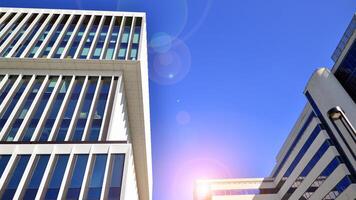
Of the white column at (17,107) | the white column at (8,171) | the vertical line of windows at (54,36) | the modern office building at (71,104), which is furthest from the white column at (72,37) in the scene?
the white column at (8,171)

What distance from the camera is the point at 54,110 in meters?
27.5

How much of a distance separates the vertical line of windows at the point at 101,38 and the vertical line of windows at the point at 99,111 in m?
3.98

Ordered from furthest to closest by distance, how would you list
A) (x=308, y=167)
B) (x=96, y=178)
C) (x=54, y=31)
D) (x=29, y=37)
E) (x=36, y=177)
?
1. (x=308, y=167)
2. (x=54, y=31)
3. (x=29, y=37)
4. (x=96, y=178)
5. (x=36, y=177)

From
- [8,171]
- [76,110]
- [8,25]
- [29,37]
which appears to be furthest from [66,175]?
[8,25]

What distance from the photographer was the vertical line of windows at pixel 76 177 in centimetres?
1947

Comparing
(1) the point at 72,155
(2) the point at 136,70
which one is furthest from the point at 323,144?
(1) the point at 72,155

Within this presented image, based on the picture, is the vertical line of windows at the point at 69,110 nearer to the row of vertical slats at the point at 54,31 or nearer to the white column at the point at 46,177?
the white column at the point at 46,177

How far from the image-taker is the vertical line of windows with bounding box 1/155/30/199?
18984 millimetres

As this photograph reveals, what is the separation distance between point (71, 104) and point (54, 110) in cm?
182

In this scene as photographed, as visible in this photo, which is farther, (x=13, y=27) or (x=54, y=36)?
(x=13, y=27)

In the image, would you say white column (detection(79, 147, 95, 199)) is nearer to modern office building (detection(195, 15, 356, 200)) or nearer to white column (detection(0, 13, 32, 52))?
white column (detection(0, 13, 32, 52))

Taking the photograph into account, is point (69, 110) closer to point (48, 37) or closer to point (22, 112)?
point (22, 112)

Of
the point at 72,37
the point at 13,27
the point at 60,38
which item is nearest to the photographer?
the point at 60,38

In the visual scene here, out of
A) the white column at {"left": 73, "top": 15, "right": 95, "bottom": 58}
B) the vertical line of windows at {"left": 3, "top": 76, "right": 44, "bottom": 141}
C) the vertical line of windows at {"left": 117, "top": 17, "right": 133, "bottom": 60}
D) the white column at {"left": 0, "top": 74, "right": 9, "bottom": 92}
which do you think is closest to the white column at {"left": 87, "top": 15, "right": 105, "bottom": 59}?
the white column at {"left": 73, "top": 15, "right": 95, "bottom": 58}
